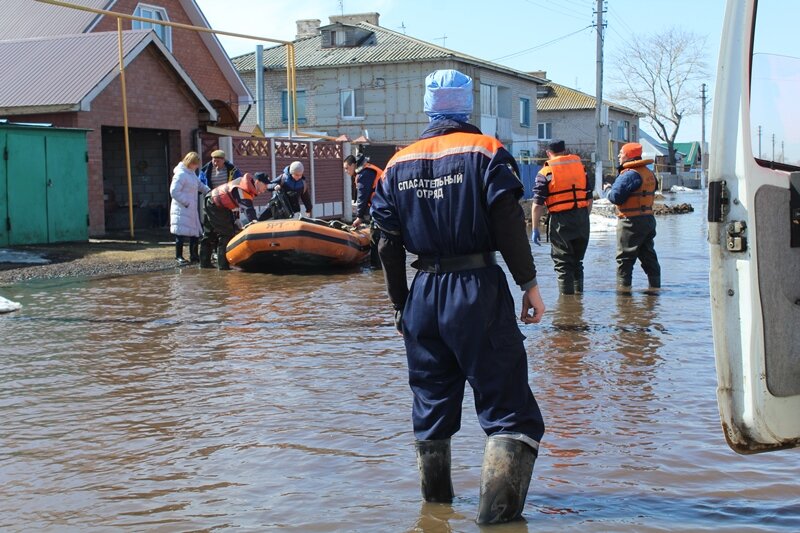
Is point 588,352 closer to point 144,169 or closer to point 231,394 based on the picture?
point 231,394

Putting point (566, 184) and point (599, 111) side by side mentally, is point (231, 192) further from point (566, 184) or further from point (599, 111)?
point (599, 111)

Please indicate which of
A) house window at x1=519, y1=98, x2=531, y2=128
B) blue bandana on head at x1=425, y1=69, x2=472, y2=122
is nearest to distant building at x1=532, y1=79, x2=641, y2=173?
house window at x1=519, y1=98, x2=531, y2=128

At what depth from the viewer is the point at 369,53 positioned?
142 ft

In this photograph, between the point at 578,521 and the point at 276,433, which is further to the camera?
the point at 276,433

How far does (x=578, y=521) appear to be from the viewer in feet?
13.7

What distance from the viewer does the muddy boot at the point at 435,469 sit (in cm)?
428

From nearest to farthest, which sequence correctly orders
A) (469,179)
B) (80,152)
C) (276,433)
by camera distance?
(469,179)
(276,433)
(80,152)

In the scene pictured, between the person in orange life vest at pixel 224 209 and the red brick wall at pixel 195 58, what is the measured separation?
14247 mm

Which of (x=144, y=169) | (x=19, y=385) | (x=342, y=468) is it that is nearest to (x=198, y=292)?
(x=19, y=385)

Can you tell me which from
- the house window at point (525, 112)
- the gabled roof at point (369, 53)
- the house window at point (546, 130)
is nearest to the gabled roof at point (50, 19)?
the gabled roof at point (369, 53)

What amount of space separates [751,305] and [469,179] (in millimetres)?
1218

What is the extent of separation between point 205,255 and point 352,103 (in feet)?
95.7

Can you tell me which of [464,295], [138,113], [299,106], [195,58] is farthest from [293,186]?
[299,106]

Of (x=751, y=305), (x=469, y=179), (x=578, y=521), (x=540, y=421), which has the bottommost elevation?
(x=578, y=521)
